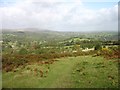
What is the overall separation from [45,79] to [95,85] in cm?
306

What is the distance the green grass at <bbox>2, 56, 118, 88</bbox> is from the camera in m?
11.6

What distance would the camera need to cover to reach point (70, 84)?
1158 centimetres

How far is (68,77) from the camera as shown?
13.0 m

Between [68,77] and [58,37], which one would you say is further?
[58,37]

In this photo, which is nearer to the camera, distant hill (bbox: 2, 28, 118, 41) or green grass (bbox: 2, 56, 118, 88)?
green grass (bbox: 2, 56, 118, 88)

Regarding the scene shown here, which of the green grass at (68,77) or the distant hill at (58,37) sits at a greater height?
the distant hill at (58,37)

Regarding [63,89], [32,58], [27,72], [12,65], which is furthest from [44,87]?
[32,58]

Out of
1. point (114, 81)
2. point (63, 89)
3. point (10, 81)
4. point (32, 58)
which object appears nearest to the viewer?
point (63, 89)

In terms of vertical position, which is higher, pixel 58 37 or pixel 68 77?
pixel 68 77

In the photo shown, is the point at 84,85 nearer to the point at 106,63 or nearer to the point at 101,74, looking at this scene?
the point at 101,74

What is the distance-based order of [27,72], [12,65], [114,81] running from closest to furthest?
[114,81] → [27,72] → [12,65]

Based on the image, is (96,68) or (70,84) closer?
(70,84)

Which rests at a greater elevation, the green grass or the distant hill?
the distant hill

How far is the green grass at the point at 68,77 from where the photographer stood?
1155 cm
